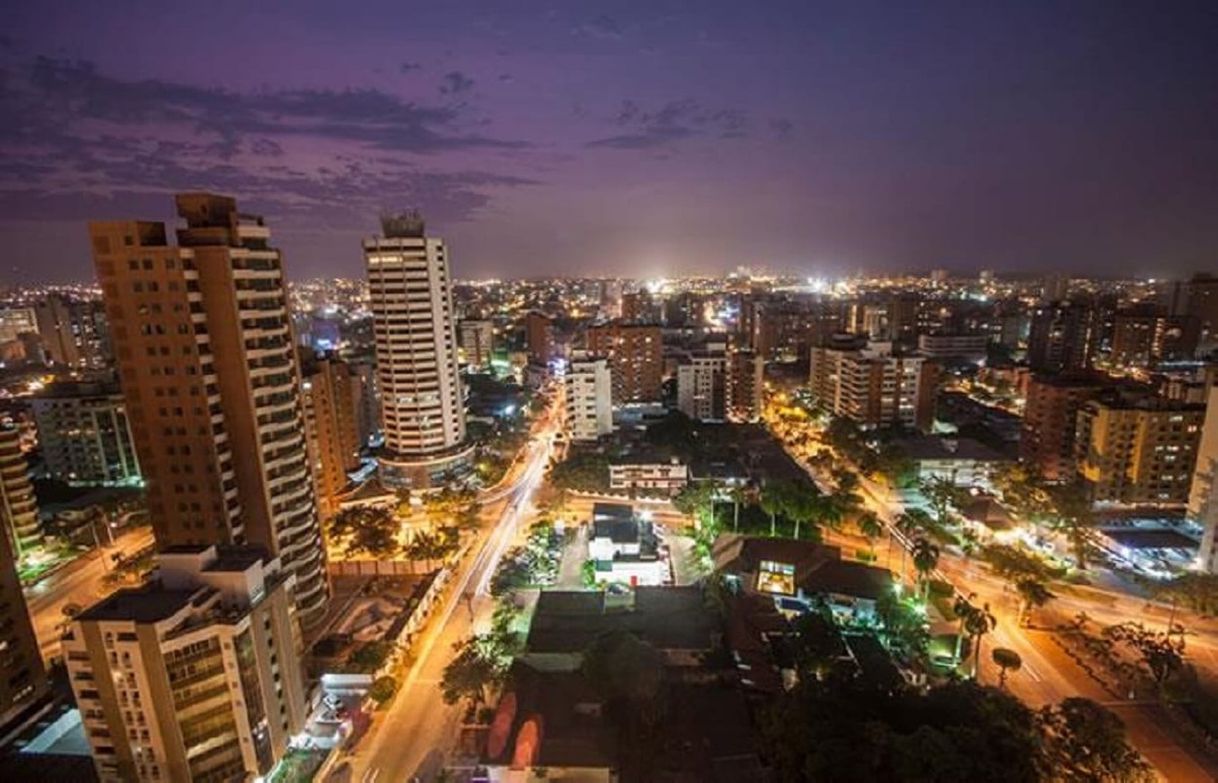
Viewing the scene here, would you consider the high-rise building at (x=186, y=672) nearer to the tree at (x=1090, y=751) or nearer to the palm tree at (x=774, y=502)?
the tree at (x=1090, y=751)

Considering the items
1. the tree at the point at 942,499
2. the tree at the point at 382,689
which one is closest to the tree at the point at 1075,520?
the tree at the point at 942,499

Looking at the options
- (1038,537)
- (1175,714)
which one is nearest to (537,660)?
(1175,714)

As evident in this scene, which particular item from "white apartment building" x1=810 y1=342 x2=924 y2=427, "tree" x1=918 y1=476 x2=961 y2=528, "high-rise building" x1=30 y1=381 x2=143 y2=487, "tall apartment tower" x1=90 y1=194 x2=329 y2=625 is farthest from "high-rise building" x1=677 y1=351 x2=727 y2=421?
"high-rise building" x1=30 y1=381 x2=143 y2=487

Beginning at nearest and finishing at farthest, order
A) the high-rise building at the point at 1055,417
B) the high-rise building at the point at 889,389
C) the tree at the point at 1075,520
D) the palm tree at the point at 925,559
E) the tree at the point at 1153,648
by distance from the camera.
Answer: the tree at the point at 1153,648, the palm tree at the point at 925,559, the tree at the point at 1075,520, the high-rise building at the point at 1055,417, the high-rise building at the point at 889,389

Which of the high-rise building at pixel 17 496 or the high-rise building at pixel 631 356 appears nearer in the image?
the high-rise building at pixel 17 496

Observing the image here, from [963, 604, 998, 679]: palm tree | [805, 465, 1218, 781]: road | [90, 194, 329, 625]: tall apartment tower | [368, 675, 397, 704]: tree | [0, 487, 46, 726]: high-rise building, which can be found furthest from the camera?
[963, 604, 998, 679]: palm tree

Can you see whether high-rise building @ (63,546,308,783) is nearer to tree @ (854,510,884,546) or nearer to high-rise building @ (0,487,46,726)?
high-rise building @ (0,487,46,726)
